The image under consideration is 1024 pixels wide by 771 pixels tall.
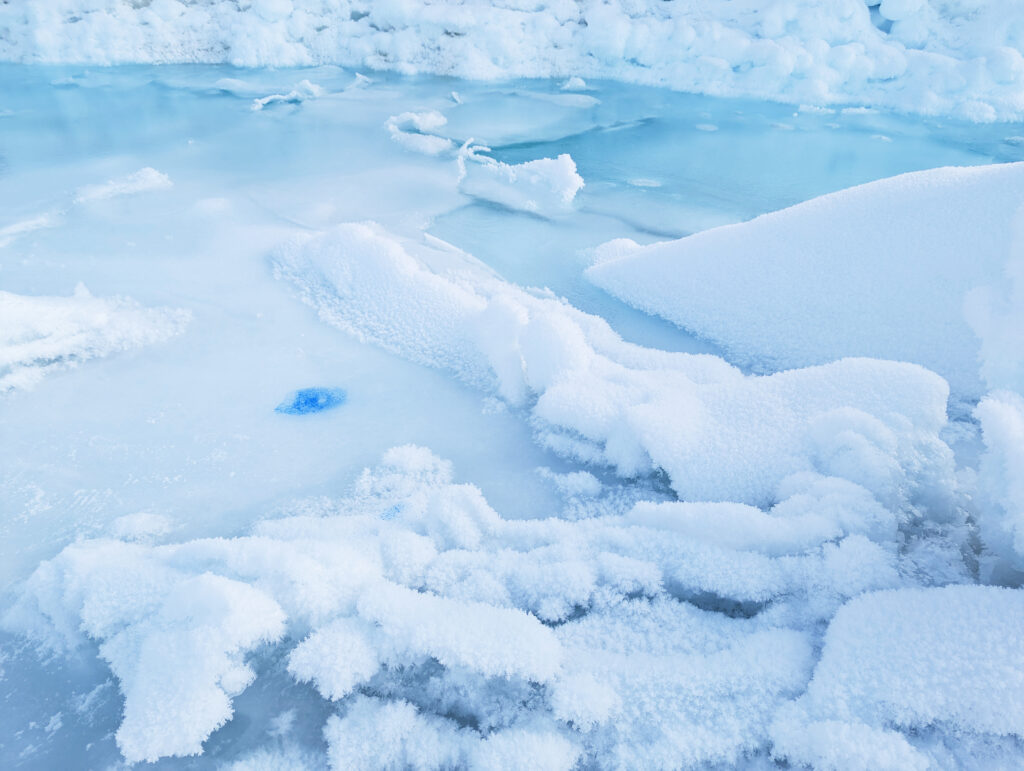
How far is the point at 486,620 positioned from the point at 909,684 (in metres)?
0.82

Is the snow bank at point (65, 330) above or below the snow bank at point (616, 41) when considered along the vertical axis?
below

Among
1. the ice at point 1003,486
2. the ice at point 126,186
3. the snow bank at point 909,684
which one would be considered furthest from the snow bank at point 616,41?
the snow bank at point 909,684

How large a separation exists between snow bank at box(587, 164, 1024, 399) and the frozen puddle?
0.02 m

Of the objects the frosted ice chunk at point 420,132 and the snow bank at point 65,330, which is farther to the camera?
the frosted ice chunk at point 420,132

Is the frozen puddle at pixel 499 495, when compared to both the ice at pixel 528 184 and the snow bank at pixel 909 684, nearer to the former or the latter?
the snow bank at pixel 909 684

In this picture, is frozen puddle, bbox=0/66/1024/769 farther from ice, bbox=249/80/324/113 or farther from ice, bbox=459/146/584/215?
ice, bbox=249/80/324/113

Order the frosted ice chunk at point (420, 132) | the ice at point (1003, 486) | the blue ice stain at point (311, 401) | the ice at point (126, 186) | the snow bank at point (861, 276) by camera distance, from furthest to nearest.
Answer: the frosted ice chunk at point (420, 132) → the ice at point (126, 186) → the snow bank at point (861, 276) → the blue ice stain at point (311, 401) → the ice at point (1003, 486)

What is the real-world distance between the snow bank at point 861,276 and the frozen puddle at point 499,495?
16 millimetres

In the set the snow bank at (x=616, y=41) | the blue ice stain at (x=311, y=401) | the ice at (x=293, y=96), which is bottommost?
the blue ice stain at (x=311, y=401)

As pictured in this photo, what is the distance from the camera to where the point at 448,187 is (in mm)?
4828

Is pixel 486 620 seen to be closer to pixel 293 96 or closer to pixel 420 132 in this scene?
pixel 420 132

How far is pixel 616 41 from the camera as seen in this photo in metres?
9.12

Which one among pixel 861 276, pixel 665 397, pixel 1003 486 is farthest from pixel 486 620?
pixel 861 276

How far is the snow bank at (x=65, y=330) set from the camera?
243 cm
